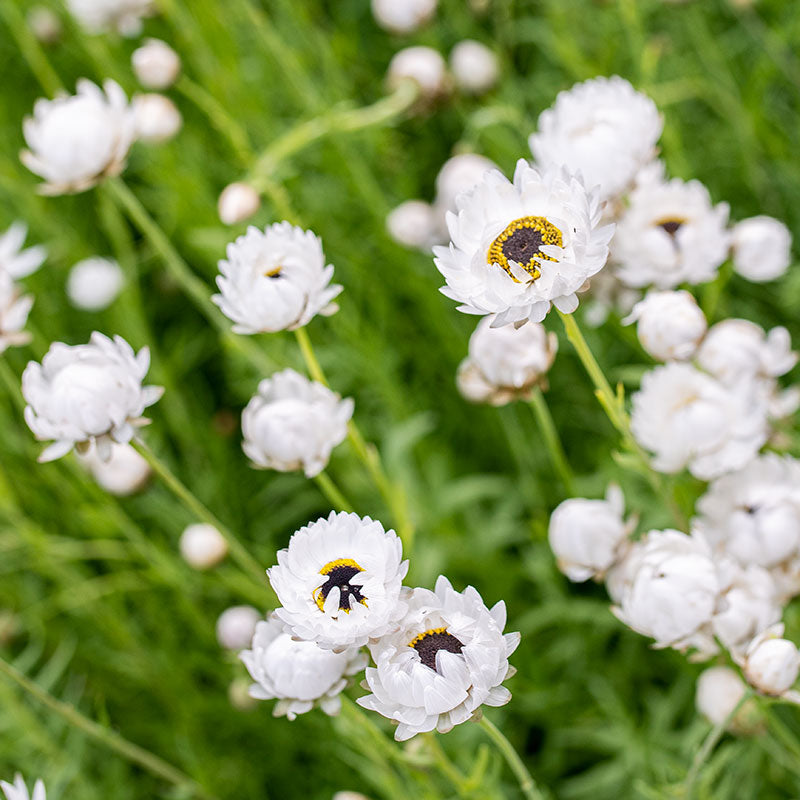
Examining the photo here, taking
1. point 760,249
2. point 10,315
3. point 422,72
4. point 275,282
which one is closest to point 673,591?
point 275,282

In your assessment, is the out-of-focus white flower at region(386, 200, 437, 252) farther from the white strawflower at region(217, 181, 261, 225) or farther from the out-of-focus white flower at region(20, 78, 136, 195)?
the out-of-focus white flower at region(20, 78, 136, 195)

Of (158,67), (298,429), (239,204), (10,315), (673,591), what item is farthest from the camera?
(158,67)

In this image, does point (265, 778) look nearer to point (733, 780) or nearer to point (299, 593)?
point (733, 780)

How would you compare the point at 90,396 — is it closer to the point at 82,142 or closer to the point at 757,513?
the point at 82,142

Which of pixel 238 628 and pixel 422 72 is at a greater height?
pixel 422 72

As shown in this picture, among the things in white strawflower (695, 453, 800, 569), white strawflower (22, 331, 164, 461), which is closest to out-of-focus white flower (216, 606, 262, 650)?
white strawflower (22, 331, 164, 461)

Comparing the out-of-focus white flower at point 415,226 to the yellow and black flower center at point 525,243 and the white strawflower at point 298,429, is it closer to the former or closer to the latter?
the white strawflower at point 298,429
